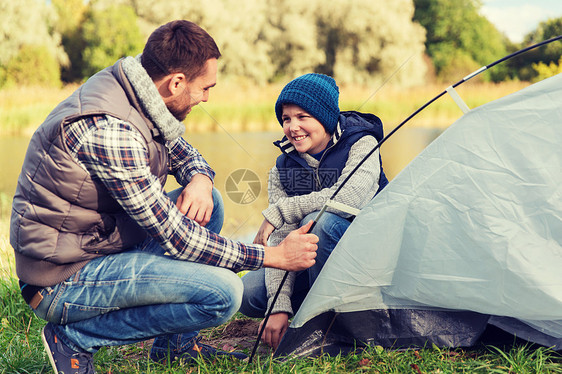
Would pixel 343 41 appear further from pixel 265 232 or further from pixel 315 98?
pixel 265 232

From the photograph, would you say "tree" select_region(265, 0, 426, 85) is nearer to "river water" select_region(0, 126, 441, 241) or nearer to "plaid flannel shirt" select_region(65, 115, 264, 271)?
"river water" select_region(0, 126, 441, 241)

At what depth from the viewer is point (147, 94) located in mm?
Answer: 1511

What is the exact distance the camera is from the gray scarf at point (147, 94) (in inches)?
59.4

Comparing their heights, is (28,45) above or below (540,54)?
below

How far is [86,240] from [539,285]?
132 cm

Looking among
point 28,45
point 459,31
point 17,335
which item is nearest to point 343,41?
point 459,31

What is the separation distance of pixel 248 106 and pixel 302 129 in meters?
7.17

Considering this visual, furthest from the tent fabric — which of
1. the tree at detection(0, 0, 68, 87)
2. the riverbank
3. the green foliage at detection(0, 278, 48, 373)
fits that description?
the tree at detection(0, 0, 68, 87)

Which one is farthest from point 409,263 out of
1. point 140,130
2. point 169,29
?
point 169,29

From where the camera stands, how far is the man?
1410mm

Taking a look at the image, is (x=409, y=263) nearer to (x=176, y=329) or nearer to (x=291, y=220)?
(x=291, y=220)

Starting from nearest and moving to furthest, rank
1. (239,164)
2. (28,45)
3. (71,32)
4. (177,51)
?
(177,51) → (239,164) → (28,45) → (71,32)

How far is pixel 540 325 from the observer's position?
162 centimetres

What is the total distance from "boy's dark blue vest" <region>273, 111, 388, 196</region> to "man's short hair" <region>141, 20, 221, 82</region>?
2.08 feet
